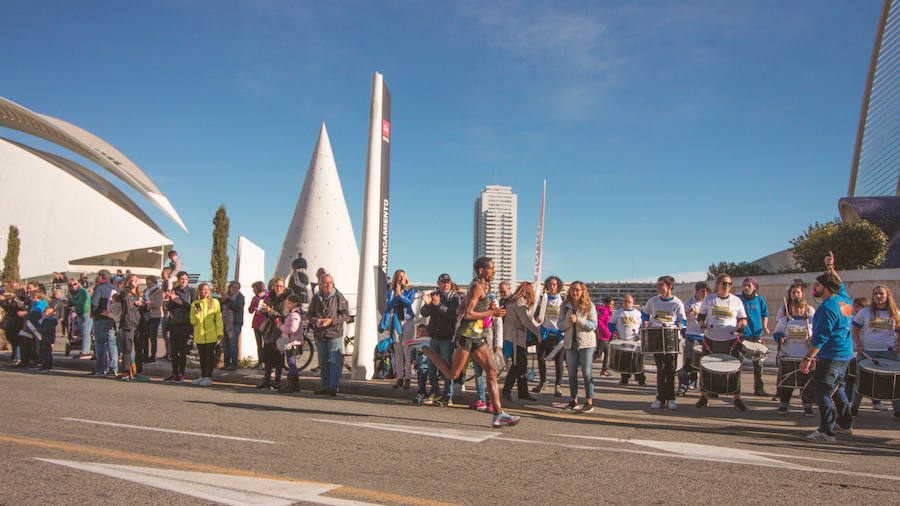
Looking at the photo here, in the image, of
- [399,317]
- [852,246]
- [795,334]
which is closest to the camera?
[795,334]

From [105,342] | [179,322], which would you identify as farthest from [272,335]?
[105,342]

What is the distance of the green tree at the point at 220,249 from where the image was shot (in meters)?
51.9

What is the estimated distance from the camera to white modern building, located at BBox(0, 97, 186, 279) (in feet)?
180

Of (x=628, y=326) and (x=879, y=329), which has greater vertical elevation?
(x=879, y=329)

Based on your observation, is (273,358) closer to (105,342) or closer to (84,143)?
(105,342)

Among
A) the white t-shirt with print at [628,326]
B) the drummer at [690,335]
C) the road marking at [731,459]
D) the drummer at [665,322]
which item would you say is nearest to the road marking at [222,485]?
the road marking at [731,459]

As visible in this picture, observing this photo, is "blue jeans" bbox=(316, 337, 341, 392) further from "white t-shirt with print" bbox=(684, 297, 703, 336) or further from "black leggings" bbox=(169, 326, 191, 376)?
"white t-shirt with print" bbox=(684, 297, 703, 336)

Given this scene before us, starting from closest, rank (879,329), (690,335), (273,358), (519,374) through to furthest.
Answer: (879,329)
(519,374)
(690,335)
(273,358)

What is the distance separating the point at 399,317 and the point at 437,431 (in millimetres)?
3860

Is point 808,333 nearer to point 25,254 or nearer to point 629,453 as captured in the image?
point 629,453

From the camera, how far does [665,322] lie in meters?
8.67

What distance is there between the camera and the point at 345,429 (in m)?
6.43

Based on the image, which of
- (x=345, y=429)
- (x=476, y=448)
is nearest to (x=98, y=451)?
(x=345, y=429)

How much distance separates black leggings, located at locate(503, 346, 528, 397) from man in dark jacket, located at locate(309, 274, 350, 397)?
8.79 ft
